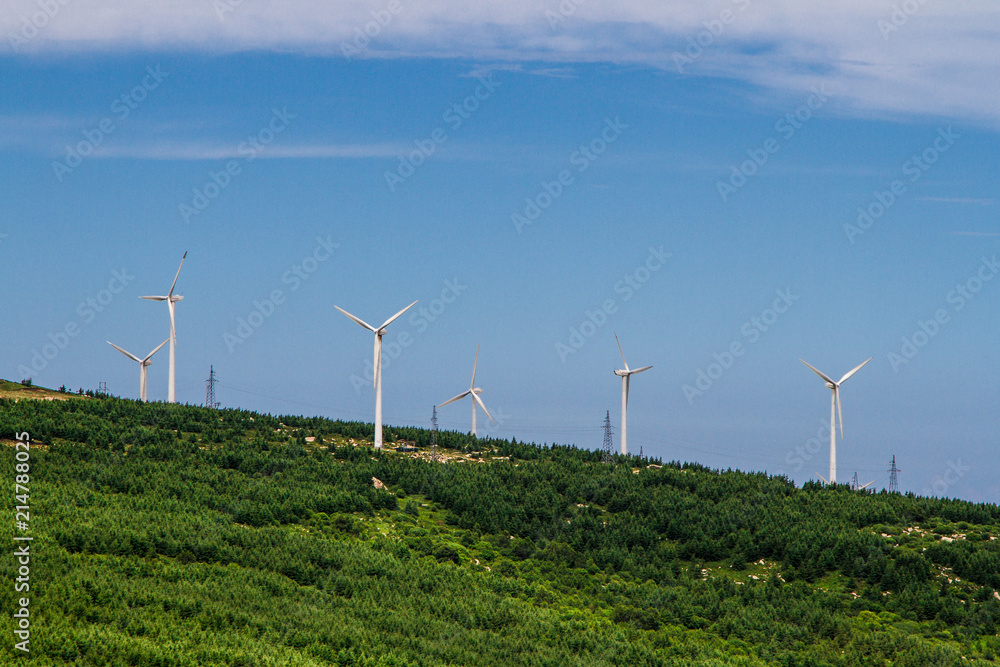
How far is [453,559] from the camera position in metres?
47.8

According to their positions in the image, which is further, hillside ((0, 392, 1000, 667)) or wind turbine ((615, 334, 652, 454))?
wind turbine ((615, 334, 652, 454))

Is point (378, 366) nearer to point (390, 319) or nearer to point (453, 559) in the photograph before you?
point (390, 319)

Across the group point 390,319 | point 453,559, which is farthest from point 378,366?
Answer: point 453,559

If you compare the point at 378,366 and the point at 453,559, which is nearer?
the point at 453,559

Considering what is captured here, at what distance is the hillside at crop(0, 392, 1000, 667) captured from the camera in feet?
106

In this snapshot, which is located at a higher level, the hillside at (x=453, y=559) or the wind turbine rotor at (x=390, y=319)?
the wind turbine rotor at (x=390, y=319)

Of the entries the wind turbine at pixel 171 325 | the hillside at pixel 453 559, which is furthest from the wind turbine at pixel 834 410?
the wind turbine at pixel 171 325

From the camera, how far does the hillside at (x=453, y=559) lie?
106 feet

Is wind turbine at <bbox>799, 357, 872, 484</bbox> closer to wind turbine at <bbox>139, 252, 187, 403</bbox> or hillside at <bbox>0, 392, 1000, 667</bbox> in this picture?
hillside at <bbox>0, 392, 1000, 667</bbox>

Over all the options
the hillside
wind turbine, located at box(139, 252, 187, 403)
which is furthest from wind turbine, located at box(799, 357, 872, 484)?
wind turbine, located at box(139, 252, 187, 403)

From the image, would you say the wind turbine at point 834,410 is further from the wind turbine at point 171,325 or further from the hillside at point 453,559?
the wind turbine at point 171,325

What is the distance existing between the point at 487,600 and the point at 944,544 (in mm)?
25953

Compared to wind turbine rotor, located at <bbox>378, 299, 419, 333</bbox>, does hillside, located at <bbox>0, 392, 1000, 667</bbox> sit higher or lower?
lower

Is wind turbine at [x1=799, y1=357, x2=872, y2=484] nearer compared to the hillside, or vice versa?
the hillside
